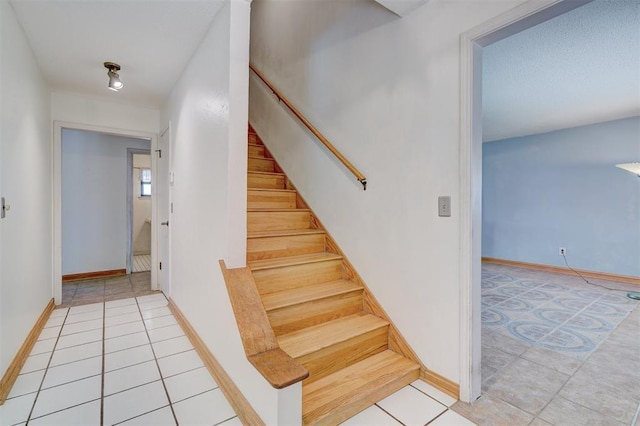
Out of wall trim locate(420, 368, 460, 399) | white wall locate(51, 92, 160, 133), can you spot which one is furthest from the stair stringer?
white wall locate(51, 92, 160, 133)

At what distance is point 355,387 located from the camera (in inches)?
65.7

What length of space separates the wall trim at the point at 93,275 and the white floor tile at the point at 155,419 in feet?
12.4

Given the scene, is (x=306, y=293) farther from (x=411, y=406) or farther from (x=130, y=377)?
(x=130, y=377)

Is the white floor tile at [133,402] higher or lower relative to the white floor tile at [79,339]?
lower

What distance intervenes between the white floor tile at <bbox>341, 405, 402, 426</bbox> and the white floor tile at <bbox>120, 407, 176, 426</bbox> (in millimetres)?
911

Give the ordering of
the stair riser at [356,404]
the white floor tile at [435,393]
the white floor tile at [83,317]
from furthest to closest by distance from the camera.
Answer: the white floor tile at [83,317] < the white floor tile at [435,393] < the stair riser at [356,404]

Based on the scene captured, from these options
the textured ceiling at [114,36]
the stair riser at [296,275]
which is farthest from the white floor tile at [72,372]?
the textured ceiling at [114,36]

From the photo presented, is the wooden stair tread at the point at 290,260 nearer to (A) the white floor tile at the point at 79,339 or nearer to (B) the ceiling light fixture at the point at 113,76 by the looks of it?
(A) the white floor tile at the point at 79,339

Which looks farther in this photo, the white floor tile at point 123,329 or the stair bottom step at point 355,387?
the white floor tile at point 123,329

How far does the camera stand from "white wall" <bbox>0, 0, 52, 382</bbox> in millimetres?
1788

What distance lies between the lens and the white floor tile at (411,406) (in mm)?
1564

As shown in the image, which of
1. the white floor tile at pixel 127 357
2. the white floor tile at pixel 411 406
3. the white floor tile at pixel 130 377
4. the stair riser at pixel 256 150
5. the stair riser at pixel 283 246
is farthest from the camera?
the stair riser at pixel 256 150

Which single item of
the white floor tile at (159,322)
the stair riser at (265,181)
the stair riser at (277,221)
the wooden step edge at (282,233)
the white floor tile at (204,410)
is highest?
the stair riser at (265,181)

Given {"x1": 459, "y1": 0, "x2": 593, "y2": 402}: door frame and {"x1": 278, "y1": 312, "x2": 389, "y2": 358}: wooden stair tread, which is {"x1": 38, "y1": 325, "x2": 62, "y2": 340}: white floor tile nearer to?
{"x1": 278, "y1": 312, "x2": 389, "y2": 358}: wooden stair tread
